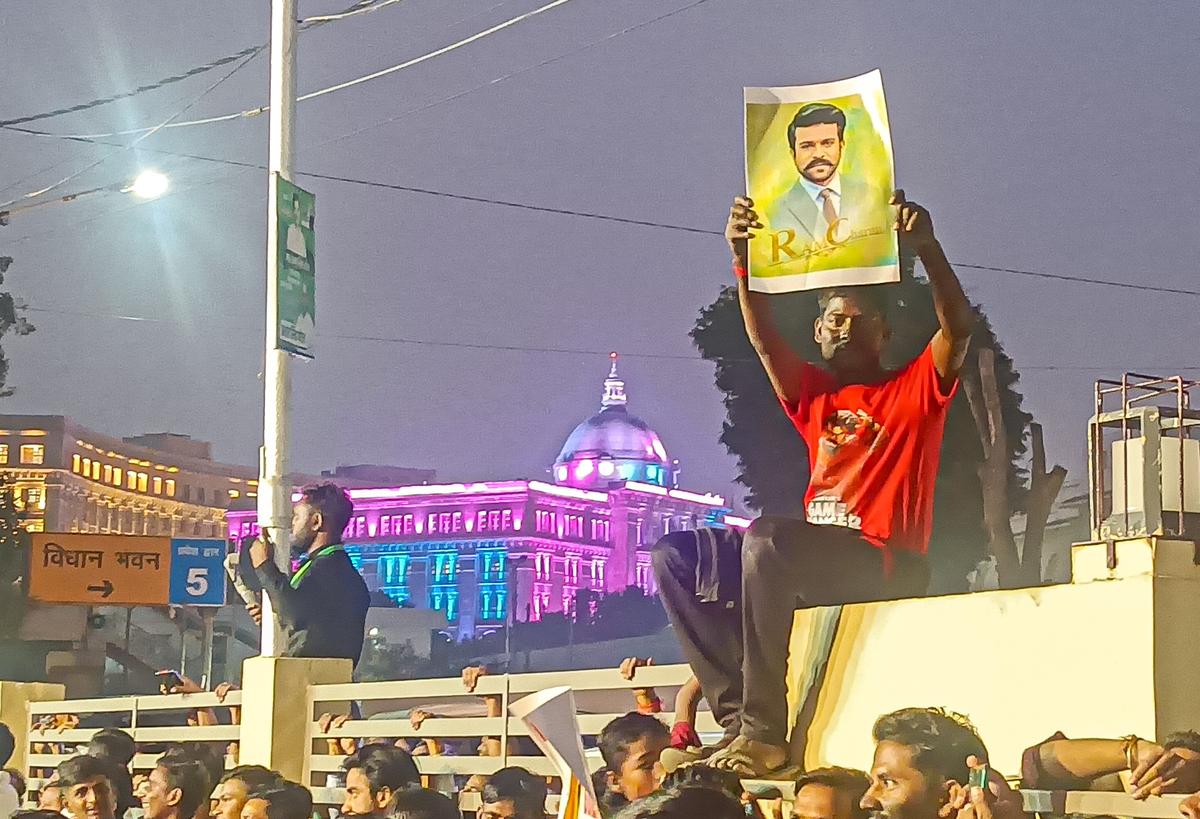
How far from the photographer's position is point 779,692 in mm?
6949

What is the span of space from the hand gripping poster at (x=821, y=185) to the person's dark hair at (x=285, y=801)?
2.45 metres

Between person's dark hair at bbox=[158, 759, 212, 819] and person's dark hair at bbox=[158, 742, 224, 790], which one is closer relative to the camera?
person's dark hair at bbox=[158, 759, 212, 819]

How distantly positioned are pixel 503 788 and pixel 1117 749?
2275 millimetres

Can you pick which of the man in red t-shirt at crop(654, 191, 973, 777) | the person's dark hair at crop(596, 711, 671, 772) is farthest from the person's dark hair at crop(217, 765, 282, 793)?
the man in red t-shirt at crop(654, 191, 973, 777)

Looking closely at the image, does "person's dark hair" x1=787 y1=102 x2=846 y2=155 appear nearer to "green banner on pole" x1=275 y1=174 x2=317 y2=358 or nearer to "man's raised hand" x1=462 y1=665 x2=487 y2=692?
"man's raised hand" x1=462 y1=665 x2=487 y2=692

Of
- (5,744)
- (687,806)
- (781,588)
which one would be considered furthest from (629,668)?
(5,744)

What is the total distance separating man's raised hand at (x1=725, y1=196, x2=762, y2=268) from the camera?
6.95 meters

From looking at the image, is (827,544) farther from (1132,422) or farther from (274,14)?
(274,14)

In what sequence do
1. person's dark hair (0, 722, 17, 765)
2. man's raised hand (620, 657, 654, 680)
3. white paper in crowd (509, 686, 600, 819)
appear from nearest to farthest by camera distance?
white paper in crowd (509, 686, 600, 819) < man's raised hand (620, 657, 654, 680) < person's dark hair (0, 722, 17, 765)

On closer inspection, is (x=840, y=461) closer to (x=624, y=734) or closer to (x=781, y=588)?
(x=781, y=588)

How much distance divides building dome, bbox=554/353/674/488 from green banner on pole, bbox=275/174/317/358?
54913 mm

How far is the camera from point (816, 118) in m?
6.89

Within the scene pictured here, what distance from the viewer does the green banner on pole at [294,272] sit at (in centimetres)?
1101

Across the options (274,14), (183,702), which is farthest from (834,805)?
(274,14)
